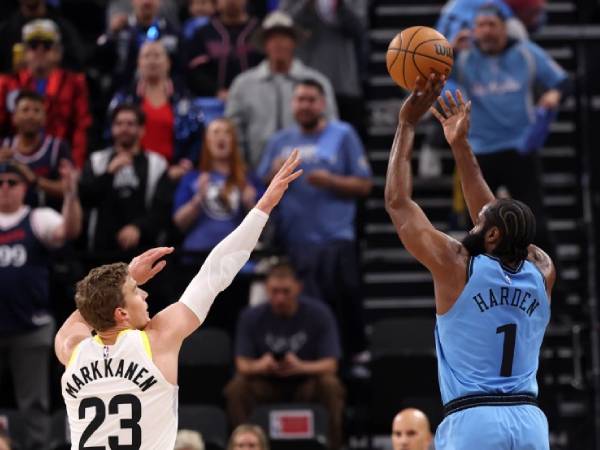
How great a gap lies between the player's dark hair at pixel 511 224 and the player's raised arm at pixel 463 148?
528mm

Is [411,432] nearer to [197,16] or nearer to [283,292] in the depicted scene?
[283,292]

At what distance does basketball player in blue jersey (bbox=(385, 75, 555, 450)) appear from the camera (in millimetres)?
7121

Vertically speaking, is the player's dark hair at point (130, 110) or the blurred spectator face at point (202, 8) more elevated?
the blurred spectator face at point (202, 8)

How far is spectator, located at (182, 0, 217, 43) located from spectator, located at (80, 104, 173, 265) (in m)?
1.80

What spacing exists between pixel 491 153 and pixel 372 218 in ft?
6.61

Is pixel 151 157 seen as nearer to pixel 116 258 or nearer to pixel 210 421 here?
pixel 116 258

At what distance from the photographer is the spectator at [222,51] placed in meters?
13.9

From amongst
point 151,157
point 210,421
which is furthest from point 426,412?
point 151,157

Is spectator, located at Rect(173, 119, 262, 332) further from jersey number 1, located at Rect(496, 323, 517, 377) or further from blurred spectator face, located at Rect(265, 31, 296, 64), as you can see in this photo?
jersey number 1, located at Rect(496, 323, 517, 377)

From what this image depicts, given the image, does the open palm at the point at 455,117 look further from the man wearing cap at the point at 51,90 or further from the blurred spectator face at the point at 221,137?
the man wearing cap at the point at 51,90

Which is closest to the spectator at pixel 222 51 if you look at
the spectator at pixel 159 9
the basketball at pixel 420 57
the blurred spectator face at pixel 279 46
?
the blurred spectator face at pixel 279 46

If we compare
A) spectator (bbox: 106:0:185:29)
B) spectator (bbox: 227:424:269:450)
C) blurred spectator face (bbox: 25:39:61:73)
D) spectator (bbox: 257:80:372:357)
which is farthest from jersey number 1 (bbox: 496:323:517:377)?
spectator (bbox: 106:0:185:29)

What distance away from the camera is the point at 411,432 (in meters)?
9.83

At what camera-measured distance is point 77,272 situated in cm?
1207
